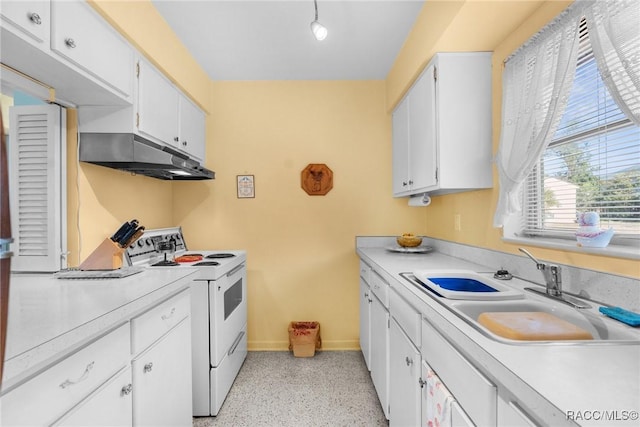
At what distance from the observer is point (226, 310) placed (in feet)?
7.07

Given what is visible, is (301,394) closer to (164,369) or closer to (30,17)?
(164,369)

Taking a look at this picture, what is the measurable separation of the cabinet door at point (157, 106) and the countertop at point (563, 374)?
2.02 m

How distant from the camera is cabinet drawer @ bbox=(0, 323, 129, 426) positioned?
701 mm

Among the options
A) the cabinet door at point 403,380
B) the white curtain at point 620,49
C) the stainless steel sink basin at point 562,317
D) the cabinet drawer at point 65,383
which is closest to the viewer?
the cabinet drawer at point 65,383

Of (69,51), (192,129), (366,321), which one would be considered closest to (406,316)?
→ (366,321)

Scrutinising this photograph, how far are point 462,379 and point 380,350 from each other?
1166 millimetres

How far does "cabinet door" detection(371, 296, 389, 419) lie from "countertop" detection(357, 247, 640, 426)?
96 centimetres

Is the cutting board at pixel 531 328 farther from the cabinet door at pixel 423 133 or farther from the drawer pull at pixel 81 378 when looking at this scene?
the drawer pull at pixel 81 378

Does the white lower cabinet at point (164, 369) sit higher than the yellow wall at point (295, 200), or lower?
lower

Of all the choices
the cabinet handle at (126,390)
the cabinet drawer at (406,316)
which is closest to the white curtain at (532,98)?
the cabinet drawer at (406,316)

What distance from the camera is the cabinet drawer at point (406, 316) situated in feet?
4.13

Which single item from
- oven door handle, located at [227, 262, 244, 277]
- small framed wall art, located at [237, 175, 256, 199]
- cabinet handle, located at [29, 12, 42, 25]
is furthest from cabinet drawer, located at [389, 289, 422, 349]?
cabinet handle, located at [29, 12, 42, 25]

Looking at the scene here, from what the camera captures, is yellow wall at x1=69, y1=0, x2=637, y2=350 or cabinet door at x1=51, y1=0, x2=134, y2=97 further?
yellow wall at x1=69, y1=0, x2=637, y2=350

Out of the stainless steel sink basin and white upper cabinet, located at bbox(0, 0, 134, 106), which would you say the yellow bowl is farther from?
white upper cabinet, located at bbox(0, 0, 134, 106)
